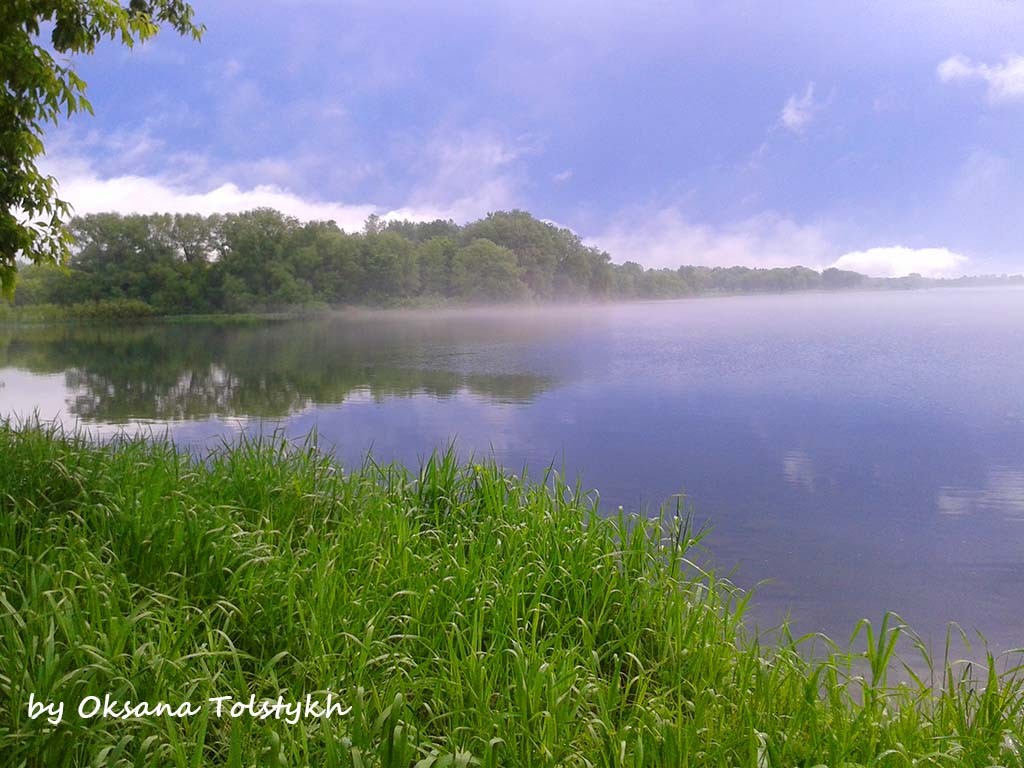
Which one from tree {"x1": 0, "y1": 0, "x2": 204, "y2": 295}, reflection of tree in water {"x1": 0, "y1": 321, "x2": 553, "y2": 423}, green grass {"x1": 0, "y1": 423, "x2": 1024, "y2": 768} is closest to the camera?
green grass {"x1": 0, "y1": 423, "x2": 1024, "y2": 768}

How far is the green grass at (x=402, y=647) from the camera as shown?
5.82ft

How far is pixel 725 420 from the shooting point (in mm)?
9109

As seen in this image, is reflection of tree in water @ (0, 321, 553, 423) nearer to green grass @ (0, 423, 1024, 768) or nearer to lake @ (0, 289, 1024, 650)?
lake @ (0, 289, 1024, 650)

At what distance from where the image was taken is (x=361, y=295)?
25844mm

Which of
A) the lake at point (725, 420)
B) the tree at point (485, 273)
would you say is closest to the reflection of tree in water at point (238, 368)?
the lake at point (725, 420)

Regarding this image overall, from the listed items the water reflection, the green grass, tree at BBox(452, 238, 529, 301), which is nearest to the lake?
the water reflection

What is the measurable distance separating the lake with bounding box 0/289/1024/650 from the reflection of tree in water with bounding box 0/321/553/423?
8 cm

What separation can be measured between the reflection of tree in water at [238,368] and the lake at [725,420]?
0.28ft

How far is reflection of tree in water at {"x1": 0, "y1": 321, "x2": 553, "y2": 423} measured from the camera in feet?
34.2

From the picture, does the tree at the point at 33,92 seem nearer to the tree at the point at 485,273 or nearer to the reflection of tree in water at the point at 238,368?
the reflection of tree in water at the point at 238,368

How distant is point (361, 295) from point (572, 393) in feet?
53.5

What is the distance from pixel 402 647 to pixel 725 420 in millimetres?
7406

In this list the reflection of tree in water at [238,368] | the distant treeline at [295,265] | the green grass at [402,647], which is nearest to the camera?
the green grass at [402,647]

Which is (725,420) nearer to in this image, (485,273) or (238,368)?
(238,368)
